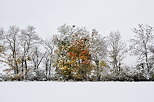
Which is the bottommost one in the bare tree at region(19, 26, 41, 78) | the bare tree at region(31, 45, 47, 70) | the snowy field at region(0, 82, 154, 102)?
the snowy field at region(0, 82, 154, 102)

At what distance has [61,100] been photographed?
370cm

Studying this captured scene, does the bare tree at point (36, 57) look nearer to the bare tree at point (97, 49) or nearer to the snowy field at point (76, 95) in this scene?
the bare tree at point (97, 49)

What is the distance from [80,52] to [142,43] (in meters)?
9.15

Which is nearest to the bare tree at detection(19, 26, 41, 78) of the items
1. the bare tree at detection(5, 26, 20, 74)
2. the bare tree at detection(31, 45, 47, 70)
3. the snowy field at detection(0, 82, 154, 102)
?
the bare tree at detection(5, 26, 20, 74)

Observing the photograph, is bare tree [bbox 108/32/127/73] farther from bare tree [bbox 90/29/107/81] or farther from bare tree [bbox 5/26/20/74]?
bare tree [bbox 5/26/20/74]

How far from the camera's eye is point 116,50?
26719 mm

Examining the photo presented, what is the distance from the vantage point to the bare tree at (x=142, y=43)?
71.2 ft

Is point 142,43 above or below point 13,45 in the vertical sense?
below

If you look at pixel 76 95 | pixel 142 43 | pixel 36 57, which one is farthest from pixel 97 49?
pixel 76 95

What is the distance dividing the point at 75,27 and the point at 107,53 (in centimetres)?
712

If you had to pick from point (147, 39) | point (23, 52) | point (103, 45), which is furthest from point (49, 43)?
point (147, 39)

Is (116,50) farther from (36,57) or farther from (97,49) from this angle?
(36,57)

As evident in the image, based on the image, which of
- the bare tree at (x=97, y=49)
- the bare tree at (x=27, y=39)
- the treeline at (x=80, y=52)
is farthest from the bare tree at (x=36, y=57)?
the bare tree at (x=97, y=49)

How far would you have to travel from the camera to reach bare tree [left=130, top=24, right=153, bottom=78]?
21688 millimetres
